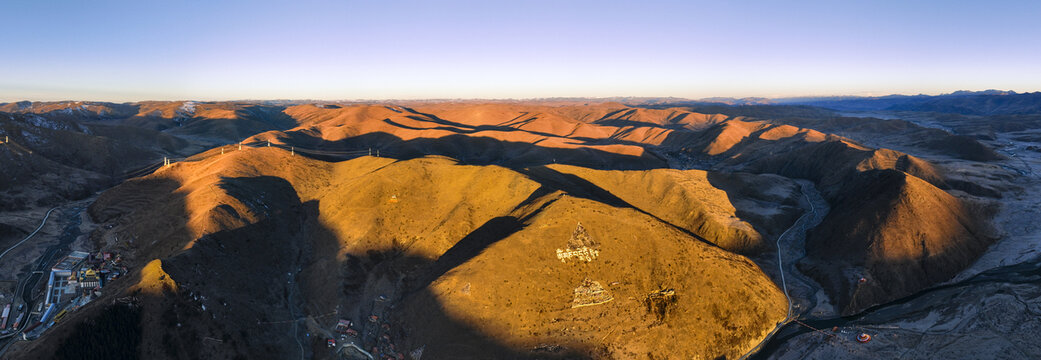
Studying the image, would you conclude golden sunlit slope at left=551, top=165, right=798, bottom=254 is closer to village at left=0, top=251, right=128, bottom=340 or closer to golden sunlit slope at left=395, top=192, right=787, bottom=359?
golden sunlit slope at left=395, top=192, right=787, bottom=359

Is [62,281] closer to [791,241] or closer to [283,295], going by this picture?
[283,295]

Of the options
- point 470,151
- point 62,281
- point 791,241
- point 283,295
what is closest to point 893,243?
point 791,241

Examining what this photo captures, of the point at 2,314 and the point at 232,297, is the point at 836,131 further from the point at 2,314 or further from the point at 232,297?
the point at 2,314

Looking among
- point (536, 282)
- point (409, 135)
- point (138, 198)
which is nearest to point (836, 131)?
point (409, 135)

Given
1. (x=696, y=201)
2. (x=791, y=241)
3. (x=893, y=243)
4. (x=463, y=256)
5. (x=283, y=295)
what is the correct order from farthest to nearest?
(x=696, y=201) → (x=791, y=241) → (x=893, y=243) → (x=463, y=256) → (x=283, y=295)

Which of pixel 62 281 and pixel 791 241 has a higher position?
pixel 62 281

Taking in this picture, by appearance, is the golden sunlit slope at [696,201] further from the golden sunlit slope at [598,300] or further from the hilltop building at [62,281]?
the hilltop building at [62,281]

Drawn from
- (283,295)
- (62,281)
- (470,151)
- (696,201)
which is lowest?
(283,295)

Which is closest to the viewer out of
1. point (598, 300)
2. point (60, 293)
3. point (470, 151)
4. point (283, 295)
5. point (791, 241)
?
point (598, 300)

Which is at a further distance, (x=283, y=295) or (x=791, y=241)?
(x=791, y=241)
